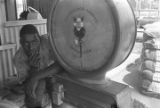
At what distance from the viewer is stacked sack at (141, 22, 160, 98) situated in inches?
102

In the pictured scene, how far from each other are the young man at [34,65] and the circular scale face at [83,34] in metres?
0.11

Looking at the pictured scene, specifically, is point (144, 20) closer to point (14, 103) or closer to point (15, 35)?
point (15, 35)

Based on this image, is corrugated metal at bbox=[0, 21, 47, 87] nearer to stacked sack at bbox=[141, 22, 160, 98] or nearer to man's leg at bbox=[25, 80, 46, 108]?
man's leg at bbox=[25, 80, 46, 108]

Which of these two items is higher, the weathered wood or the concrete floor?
the weathered wood

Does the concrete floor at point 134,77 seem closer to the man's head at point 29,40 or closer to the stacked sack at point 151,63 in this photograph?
the stacked sack at point 151,63

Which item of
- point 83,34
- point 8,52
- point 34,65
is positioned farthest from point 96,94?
point 8,52

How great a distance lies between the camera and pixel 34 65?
45.8 inches

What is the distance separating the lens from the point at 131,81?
3207mm

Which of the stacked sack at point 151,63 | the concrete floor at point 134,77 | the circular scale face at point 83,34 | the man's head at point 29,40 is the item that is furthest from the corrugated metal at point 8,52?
the stacked sack at point 151,63

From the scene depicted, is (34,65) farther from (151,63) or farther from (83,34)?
(151,63)

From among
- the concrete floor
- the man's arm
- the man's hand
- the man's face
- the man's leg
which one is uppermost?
the man's face

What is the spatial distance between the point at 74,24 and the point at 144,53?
2341mm

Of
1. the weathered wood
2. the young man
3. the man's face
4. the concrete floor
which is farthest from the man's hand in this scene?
the concrete floor

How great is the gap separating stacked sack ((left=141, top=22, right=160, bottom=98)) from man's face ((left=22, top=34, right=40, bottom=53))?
1.90 meters
